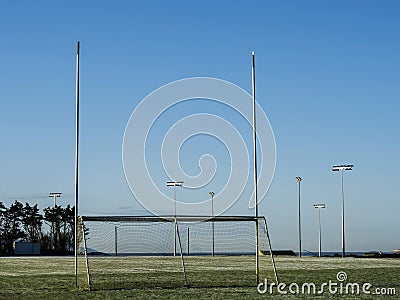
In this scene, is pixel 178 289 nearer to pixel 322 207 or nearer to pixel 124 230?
pixel 124 230

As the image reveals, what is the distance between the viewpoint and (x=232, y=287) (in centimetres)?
1975

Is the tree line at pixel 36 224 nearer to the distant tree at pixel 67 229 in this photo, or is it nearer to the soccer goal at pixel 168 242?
the distant tree at pixel 67 229

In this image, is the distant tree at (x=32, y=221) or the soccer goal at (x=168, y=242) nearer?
the soccer goal at (x=168, y=242)

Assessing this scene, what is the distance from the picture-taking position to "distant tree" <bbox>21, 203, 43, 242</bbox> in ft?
282

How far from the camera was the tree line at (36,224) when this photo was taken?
8262cm

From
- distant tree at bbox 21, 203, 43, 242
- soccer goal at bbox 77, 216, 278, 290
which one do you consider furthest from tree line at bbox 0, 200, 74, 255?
soccer goal at bbox 77, 216, 278, 290

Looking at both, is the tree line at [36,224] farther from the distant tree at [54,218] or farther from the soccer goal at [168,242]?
the soccer goal at [168,242]

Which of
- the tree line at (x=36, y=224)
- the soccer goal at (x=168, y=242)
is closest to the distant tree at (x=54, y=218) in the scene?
the tree line at (x=36, y=224)

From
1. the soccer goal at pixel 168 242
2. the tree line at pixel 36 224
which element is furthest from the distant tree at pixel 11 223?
the soccer goal at pixel 168 242

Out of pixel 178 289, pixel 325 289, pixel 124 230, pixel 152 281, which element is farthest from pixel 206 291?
pixel 124 230

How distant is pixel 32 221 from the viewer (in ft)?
284

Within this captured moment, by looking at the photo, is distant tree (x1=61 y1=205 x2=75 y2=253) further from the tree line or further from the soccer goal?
the soccer goal

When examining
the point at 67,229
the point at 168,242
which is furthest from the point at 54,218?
the point at 168,242

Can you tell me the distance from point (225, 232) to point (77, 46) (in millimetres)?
10450
